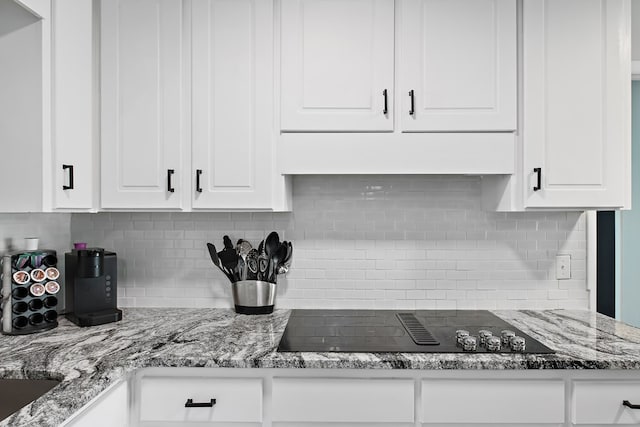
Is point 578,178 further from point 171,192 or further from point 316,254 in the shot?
point 171,192

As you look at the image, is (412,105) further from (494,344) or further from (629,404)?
(629,404)

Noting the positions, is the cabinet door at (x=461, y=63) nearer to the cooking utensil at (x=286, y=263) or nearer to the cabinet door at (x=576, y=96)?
the cabinet door at (x=576, y=96)

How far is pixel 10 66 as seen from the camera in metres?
1.76

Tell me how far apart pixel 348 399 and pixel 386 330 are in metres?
0.41

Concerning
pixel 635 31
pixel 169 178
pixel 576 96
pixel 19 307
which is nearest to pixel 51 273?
pixel 19 307

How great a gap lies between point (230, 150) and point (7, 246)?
3.24ft

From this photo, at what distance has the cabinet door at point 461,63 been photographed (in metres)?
2.08

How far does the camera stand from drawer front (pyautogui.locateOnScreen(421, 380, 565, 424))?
168 centimetres

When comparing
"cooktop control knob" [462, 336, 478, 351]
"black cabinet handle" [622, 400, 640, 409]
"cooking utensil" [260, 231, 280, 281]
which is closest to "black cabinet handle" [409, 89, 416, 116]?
"cooking utensil" [260, 231, 280, 281]

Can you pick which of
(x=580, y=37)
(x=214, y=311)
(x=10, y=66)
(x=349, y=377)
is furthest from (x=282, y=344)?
(x=580, y=37)

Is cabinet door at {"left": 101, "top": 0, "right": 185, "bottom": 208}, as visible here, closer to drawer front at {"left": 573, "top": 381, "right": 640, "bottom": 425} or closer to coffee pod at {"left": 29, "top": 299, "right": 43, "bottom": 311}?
coffee pod at {"left": 29, "top": 299, "right": 43, "bottom": 311}

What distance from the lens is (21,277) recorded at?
6.23ft

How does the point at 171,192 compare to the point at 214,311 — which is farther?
the point at 214,311

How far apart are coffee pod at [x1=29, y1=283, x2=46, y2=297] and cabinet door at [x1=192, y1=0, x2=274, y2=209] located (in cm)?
71
